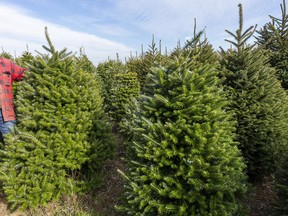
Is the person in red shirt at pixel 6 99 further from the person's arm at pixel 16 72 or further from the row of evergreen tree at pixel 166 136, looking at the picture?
the row of evergreen tree at pixel 166 136

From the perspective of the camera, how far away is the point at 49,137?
342cm

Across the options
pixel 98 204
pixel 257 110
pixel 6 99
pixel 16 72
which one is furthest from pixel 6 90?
pixel 257 110

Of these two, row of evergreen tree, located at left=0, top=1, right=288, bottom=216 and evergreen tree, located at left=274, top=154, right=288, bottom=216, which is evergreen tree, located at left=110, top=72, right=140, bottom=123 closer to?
row of evergreen tree, located at left=0, top=1, right=288, bottom=216

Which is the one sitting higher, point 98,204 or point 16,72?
point 16,72

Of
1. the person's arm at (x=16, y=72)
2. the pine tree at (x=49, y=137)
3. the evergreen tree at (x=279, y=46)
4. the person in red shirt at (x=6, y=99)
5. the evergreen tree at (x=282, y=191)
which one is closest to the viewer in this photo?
the evergreen tree at (x=282, y=191)

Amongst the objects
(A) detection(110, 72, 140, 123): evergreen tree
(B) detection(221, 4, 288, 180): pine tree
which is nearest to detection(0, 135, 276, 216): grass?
(B) detection(221, 4, 288, 180): pine tree

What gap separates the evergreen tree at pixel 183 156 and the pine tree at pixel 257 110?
4.11 feet

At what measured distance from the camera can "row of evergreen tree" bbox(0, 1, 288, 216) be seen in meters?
2.39

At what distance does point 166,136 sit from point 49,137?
1.99 metres

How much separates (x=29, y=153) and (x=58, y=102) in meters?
0.89

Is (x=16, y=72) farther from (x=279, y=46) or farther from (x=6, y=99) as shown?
(x=279, y=46)

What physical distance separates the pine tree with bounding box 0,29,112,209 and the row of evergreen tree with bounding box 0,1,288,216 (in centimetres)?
2

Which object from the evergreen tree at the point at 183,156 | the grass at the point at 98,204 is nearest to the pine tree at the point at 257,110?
the grass at the point at 98,204

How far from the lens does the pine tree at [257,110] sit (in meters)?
3.66
